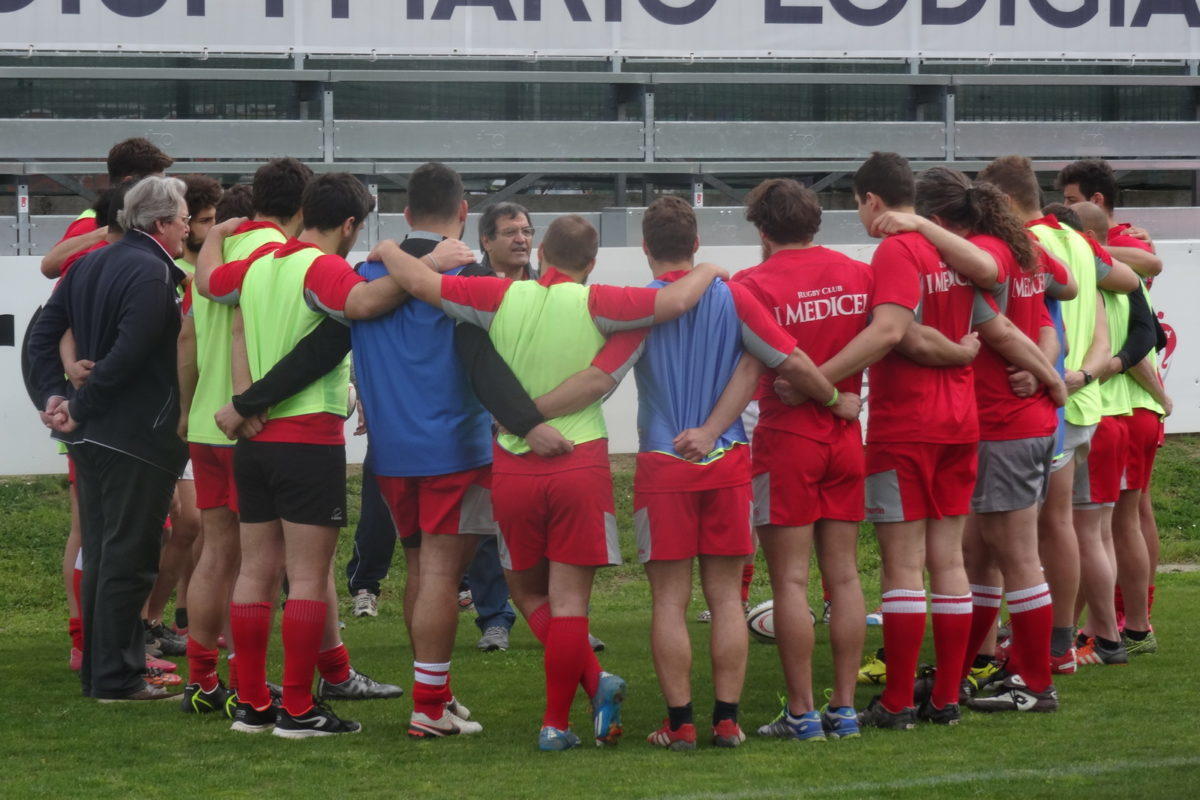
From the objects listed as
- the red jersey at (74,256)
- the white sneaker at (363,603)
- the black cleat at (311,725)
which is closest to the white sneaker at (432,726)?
the black cleat at (311,725)

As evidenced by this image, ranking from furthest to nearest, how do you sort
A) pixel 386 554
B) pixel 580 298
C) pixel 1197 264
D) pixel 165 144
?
pixel 165 144, pixel 1197 264, pixel 386 554, pixel 580 298

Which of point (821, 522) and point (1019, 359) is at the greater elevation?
point (1019, 359)

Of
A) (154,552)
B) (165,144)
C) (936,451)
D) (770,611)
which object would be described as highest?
(165,144)

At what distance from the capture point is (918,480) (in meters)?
5.23

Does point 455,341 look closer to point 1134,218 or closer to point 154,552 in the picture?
point 154,552

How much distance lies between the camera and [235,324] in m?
5.37

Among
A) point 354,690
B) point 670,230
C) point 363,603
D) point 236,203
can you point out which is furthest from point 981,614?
point 363,603

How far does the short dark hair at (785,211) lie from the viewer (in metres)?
5.13

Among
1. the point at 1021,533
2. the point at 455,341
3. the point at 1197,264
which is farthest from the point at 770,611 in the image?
the point at 1197,264

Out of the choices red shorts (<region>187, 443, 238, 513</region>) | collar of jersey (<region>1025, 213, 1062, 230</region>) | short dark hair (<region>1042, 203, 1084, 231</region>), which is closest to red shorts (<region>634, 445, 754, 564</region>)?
red shorts (<region>187, 443, 238, 513</region>)

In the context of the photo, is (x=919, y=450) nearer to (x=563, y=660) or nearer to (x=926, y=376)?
(x=926, y=376)

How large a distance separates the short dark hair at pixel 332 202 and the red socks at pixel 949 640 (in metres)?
2.46

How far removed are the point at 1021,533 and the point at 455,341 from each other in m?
2.21

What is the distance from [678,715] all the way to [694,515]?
661mm
